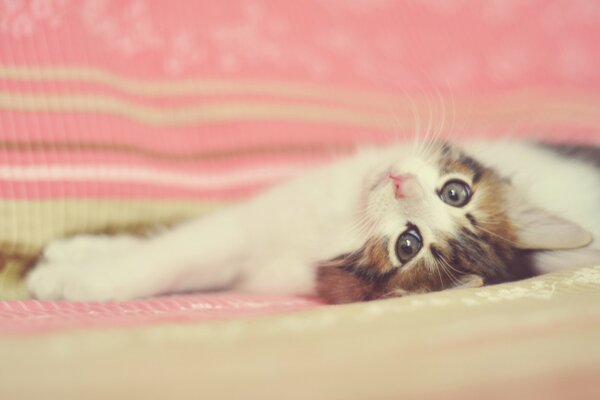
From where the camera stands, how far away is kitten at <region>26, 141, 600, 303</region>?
102cm

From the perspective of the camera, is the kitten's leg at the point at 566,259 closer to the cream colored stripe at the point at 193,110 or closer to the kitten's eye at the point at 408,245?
the kitten's eye at the point at 408,245

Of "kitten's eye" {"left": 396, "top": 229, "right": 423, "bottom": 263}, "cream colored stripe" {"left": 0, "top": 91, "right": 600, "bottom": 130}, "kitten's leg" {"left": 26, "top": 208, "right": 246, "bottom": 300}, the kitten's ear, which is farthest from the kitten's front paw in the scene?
the kitten's ear

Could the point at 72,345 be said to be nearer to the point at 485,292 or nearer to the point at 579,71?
the point at 485,292

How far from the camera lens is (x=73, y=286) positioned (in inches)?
39.4

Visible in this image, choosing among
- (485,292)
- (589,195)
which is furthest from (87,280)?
(589,195)

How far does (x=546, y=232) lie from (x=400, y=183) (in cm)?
28

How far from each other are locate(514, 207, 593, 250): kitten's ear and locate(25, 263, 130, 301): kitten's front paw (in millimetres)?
745

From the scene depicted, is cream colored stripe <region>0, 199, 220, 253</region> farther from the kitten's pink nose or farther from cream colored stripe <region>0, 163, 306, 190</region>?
the kitten's pink nose

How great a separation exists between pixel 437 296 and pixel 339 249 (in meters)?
0.34

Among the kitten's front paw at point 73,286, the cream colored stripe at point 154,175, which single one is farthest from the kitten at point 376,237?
the cream colored stripe at point 154,175

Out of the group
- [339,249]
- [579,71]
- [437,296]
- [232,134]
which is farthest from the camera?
[579,71]

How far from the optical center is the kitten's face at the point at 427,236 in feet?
3.34

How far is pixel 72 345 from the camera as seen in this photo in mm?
609

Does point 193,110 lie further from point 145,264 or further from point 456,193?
point 456,193
